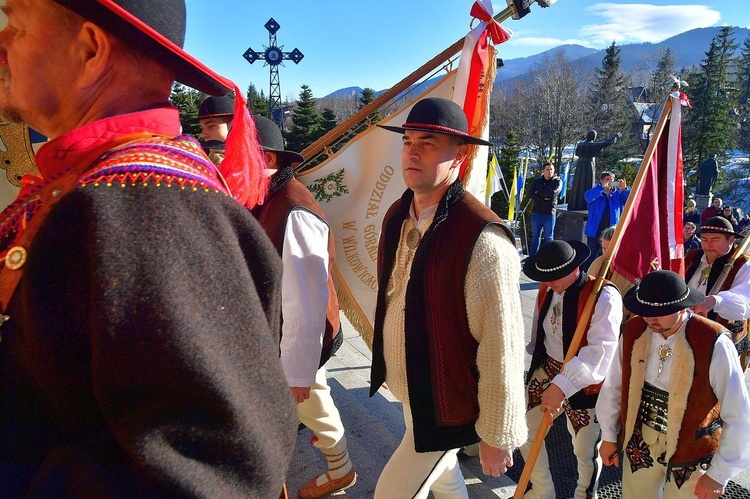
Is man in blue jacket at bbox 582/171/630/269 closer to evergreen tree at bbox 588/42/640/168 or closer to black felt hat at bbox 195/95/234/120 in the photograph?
black felt hat at bbox 195/95/234/120

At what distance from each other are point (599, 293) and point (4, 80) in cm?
296

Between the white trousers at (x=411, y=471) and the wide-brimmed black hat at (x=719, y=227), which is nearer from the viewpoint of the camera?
the white trousers at (x=411, y=471)

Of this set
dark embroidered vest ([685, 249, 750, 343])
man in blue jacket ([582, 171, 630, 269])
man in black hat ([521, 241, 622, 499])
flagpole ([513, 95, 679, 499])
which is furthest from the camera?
man in blue jacket ([582, 171, 630, 269])

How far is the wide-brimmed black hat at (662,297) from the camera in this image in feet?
7.88

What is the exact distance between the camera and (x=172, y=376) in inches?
25.2

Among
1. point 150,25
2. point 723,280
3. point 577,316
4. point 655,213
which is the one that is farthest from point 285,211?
point 723,280

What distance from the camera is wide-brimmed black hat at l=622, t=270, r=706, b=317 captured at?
2.40 metres

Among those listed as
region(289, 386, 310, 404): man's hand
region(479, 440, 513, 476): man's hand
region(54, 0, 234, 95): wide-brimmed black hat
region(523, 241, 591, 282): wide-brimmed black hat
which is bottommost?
region(479, 440, 513, 476): man's hand

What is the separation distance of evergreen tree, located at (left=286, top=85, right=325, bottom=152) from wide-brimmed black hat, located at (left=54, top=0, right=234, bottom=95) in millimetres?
24418

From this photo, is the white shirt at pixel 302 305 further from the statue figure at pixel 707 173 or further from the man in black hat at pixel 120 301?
the statue figure at pixel 707 173

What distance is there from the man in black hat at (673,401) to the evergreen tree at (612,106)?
124ft

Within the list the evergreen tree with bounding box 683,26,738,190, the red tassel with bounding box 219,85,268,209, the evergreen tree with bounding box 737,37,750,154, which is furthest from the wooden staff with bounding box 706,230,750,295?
the evergreen tree with bounding box 737,37,750,154

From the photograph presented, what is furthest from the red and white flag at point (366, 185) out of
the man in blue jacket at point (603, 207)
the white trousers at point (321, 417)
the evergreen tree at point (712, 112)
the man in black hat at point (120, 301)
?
the evergreen tree at point (712, 112)

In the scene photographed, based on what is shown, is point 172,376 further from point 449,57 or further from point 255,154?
point 449,57
